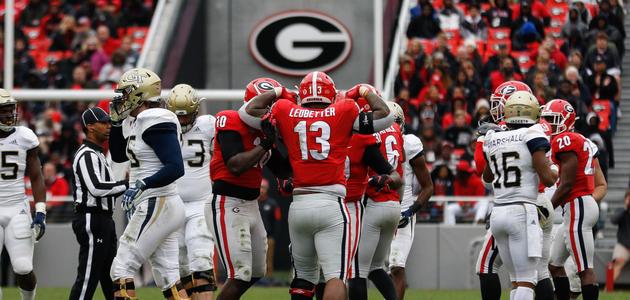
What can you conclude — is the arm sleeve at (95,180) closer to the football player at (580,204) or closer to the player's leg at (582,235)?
the football player at (580,204)

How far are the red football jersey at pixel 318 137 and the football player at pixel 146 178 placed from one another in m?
0.94

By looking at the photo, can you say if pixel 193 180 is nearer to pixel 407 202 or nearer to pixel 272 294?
pixel 407 202

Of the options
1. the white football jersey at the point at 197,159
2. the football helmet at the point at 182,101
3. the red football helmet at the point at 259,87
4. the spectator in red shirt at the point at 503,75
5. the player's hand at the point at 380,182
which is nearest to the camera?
the red football helmet at the point at 259,87

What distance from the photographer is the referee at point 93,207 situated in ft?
34.1

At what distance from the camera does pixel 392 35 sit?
22.8 meters

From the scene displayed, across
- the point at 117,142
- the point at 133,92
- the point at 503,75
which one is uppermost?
the point at 133,92

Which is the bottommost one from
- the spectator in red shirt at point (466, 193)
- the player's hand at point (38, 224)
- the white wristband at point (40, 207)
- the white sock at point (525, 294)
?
the spectator in red shirt at point (466, 193)

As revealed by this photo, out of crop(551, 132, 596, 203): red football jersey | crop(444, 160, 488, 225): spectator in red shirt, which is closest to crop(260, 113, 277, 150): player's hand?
crop(551, 132, 596, 203): red football jersey

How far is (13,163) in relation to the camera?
10969 mm

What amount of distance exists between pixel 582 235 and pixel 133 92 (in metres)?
4.31

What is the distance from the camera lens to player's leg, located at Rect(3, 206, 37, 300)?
1077cm

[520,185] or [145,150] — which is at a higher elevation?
[145,150]

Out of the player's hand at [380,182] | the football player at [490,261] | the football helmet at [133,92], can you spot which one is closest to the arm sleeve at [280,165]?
the player's hand at [380,182]

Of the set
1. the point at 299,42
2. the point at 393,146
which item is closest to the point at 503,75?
the point at 299,42
